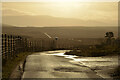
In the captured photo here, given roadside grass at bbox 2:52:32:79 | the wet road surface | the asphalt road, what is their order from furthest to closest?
roadside grass at bbox 2:52:32:79, the wet road surface, the asphalt road

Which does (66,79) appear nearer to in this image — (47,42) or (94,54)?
(94,54)

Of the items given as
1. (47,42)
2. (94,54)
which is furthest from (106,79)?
(47,42)

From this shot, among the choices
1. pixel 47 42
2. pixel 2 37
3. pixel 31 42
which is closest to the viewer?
pixel 2 37

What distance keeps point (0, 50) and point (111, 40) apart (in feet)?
118

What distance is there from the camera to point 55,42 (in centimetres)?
5700

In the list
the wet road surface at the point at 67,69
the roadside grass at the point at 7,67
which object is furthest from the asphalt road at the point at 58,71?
the roadside grass at the point at 7,67

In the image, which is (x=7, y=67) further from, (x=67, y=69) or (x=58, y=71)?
(x=58, y=71)

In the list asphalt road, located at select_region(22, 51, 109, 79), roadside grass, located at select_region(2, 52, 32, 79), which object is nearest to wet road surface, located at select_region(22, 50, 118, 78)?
asphalt road, located at select_region(22, 51, 109, 79)

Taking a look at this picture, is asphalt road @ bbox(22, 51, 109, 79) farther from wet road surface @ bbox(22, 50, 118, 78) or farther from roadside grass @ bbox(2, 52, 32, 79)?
roadside grass @ bbox(2, 52, 32, 79)

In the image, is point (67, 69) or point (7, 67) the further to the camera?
point (7, 67)

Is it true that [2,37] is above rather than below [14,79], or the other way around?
above

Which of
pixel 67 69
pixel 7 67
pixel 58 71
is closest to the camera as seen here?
pixel 58 71

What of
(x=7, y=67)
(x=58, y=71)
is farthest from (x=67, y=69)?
(x=7, y=67)

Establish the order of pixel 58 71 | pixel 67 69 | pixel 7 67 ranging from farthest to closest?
1. pixel 7 67
2. pixel 67 69
3. pixel 58 71
